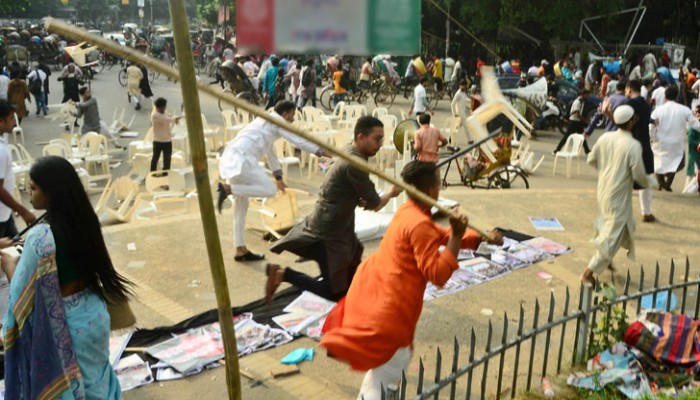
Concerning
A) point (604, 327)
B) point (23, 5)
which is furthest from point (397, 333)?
point (23, 5)

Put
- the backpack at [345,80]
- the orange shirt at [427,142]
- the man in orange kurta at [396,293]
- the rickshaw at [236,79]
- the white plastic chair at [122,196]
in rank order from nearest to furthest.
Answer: the man in orange kurta at [396,293] → the white plastic chair at [122,196] → the orange shirt at [427,142] → the rickshaw at [236,79] → the backpack at [345,80]

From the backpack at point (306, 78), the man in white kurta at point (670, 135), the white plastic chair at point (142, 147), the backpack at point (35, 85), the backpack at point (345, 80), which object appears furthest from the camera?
the backpack at point (345, 80)

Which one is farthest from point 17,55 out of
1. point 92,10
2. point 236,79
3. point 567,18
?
point 92,10

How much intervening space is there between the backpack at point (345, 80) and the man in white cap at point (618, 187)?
46.6 ft

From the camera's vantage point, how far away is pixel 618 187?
581 centimetres

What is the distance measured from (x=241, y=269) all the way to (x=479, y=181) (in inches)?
214

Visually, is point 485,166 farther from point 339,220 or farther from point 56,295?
point 56,295

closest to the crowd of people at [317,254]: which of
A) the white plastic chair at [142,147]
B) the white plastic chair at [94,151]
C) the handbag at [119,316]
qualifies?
the handbag at [119,316]

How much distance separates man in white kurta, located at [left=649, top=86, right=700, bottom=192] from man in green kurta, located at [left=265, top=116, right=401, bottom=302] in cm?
667

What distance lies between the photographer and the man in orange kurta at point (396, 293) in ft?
10.7

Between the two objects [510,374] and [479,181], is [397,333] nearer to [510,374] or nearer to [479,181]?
[510,374]

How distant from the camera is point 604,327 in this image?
4426 millimetres

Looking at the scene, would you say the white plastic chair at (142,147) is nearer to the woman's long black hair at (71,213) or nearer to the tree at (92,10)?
the woman's long black hair at (71,213)

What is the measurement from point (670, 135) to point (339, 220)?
23.1 ft
